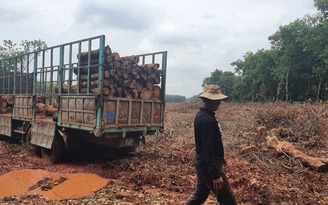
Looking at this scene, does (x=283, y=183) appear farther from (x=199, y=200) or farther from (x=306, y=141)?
(x=306, y=141)

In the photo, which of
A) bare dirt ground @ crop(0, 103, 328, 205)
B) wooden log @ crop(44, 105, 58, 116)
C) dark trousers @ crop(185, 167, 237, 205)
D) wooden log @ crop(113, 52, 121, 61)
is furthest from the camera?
wooden log @ crop(44, 105, 58, 116)

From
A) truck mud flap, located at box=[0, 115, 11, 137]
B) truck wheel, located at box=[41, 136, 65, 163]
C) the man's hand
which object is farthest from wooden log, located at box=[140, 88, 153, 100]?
truck mud flap, located at box=[0, 115, 11, 137]

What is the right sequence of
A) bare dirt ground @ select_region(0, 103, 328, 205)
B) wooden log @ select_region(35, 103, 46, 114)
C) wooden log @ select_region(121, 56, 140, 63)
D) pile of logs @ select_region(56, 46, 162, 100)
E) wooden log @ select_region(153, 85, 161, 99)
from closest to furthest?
1. bare dirt ground @ select_region(0, 103, 328, 205)
2. pile of logs @ select_region(56, 46, 162, 100)
3. wooden log @ select_region(121, 56, 140, 63)
4. wooden log @ select_region(153, 85, 161, 99)
5. wooden log @ select_region(35, 103, 46, 114)

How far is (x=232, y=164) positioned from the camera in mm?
6992

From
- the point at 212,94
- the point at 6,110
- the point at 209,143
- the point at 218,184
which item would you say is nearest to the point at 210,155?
the point at 209,143

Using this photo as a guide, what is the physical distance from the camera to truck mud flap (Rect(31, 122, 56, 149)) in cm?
794

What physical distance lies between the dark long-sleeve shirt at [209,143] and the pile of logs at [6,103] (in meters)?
9.62

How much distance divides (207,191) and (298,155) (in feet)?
13.5

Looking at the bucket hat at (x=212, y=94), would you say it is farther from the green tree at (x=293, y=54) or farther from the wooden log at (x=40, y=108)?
the green tree at (x=293, y=54)

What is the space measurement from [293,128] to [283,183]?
13.5 ft

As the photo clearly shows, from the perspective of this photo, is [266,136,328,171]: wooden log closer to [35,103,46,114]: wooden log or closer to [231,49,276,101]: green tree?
[35,103,46,114]: wooden log

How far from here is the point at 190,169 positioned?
6754 millimetres

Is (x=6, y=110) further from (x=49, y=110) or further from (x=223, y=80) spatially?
(x=223, y=80)

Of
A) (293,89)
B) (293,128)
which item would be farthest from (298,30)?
(293,128)
